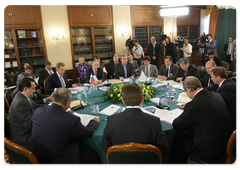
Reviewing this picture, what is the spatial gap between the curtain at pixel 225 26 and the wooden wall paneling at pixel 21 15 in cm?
850

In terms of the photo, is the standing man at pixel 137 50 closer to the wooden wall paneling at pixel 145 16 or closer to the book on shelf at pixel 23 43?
the wooden wall paneling at pixel 145 16

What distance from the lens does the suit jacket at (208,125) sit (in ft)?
5.82

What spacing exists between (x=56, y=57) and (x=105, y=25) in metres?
2.40

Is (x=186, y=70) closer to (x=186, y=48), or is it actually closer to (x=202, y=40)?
(x=186, y=48)

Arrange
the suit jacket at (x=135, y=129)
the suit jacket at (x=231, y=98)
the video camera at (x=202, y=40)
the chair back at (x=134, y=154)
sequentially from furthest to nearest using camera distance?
1. the video camera at (x=202, y=40)
2. the suit jacket at (x=231, y=98)
3. the suit jacket at (x=135, y=129)
4. the chair back at (x=134, y=154)

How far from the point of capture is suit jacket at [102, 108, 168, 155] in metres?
1.54

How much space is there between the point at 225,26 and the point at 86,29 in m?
6.92

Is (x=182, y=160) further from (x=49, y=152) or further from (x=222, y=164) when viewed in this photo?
(x=49, y=152)

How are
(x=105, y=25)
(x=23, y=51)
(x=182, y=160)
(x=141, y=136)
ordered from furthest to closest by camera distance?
(x=105, y=25)
(x=23, y=51)
(x=182, y=160)
(x=141, y=136)

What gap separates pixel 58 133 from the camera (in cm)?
171

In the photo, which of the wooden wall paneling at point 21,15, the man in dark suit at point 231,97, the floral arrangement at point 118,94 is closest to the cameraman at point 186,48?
the floral arrangement at point 118,94

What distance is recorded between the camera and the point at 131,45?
775 centimetres

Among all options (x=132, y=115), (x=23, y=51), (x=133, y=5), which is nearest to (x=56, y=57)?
(x=23, y=51)

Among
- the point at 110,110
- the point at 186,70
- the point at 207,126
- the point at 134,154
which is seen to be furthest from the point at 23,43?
the point at 207,126
